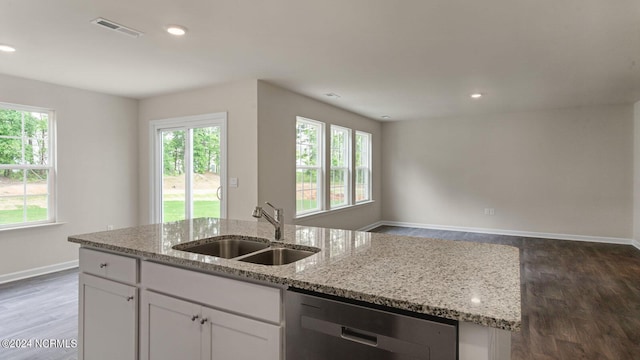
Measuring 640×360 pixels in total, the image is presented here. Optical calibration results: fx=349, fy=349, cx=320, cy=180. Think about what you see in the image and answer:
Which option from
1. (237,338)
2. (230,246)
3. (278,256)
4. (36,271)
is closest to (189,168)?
(36,271)

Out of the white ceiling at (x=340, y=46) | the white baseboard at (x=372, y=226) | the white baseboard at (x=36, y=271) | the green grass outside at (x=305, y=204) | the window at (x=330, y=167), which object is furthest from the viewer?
the white baseboard at (x=372, y=226)

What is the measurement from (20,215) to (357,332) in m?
4.76

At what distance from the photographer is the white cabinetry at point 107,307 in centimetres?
178

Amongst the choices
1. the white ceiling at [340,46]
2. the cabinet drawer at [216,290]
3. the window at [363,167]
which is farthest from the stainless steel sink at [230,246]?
the window at [363,167]

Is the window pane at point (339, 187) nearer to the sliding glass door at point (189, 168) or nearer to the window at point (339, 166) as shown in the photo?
the window at point (339, 166)

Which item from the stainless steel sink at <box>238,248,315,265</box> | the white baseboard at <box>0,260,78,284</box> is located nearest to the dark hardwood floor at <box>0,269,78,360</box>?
the white baseboard at <box>0,260,78,284</box>

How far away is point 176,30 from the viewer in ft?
8.97

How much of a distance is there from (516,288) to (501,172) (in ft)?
21.0

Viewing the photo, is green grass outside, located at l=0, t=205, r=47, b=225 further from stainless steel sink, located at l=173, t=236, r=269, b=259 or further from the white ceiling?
stainless steel sink, located at l=173, t=236, r=269, b=259

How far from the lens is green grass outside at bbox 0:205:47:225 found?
4016mm

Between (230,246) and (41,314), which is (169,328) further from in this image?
(41,314)

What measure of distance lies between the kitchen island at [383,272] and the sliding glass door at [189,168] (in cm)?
247

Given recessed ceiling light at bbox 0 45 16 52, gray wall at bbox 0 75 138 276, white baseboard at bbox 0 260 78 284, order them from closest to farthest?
recessed ceiling light at bbox 0 45 16 52 < white baseboard at bbox 0 260 78 284 < gray wall at bbox 0 75 138 276

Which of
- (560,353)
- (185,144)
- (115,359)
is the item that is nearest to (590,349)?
(560,353)
